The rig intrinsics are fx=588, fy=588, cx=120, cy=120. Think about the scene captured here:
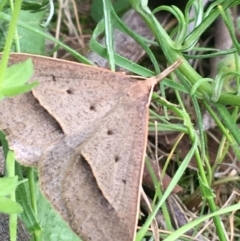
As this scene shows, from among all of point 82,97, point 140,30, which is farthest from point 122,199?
point 140,30

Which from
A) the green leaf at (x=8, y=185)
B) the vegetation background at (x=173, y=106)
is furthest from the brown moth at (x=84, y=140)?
the green leaf at (x=8, y=185)

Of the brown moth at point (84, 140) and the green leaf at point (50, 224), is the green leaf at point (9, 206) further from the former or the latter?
the green leaf at point (50, 224)

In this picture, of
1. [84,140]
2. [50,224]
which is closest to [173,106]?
[84,140]

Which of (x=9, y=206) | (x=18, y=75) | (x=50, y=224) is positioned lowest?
(x=50, y=224)

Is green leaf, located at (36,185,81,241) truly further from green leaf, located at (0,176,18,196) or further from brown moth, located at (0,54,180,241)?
green leaf, located at (0,176,18,196)

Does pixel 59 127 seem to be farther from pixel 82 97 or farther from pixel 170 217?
pixel 170 217

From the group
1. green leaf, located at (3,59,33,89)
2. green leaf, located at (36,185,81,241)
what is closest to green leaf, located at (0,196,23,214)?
green leaf, located at (3,59,33,89)

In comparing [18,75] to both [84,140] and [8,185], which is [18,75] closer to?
[8,185]

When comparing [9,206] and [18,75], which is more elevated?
[18,75]

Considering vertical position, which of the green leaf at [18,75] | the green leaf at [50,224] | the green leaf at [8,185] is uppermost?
the green leaf at [18,75]
